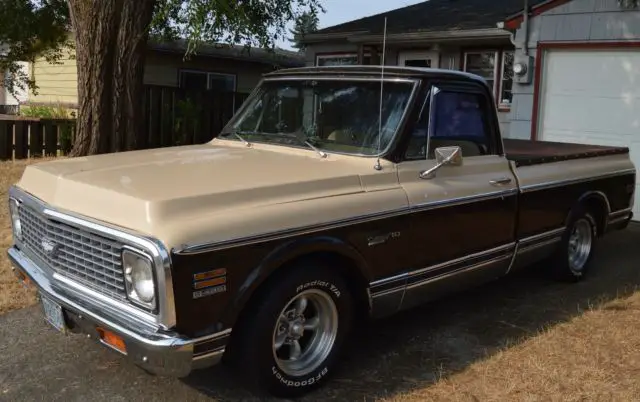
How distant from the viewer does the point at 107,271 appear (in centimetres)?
321

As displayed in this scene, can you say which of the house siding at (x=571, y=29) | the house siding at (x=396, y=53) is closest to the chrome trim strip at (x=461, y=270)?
the house siding at (x=571, y=29)

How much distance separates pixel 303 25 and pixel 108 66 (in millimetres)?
5770

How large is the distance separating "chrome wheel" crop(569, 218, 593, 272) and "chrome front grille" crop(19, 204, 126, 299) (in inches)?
179

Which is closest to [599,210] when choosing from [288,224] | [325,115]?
[325,115]

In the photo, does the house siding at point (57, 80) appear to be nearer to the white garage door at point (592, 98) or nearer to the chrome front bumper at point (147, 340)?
the white garage door at point (592, 98)

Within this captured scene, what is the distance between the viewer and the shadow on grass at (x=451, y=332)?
3.91m

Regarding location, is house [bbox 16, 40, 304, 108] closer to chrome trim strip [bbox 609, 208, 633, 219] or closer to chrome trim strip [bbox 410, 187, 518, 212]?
chrome trim strip [bbox 609, 208, 633, 219]

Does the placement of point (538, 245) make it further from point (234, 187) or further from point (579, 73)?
point (579, 73)

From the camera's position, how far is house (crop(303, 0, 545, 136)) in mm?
12188

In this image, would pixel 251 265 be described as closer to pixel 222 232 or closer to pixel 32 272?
pixel 222 232

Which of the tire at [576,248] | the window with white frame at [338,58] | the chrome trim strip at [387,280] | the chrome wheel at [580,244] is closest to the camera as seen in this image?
the chrome trim strip at [387,280]

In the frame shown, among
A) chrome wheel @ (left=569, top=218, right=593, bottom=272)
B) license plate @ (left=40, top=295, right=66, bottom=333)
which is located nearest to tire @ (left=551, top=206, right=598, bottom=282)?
chrome wheel @ (left=569, top=218, right=593, bottom=272)

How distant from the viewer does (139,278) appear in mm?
3059

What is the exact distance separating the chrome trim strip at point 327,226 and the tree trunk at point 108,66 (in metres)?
5.88
